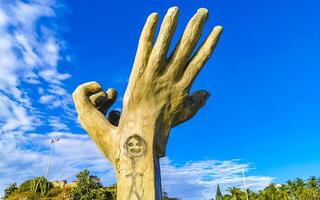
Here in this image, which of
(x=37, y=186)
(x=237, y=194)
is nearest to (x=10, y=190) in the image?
(x=37, y=186)

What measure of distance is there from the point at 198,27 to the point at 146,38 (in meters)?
0.85

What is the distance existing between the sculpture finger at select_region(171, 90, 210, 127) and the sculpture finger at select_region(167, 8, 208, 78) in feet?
1.83

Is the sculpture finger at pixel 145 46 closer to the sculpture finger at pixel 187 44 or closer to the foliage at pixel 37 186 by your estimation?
the sculpture finger at pixel 187 44

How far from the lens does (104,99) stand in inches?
232

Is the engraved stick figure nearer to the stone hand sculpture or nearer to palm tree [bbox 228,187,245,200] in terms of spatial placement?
the stone hand sculpture

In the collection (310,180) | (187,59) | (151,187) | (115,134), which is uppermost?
(310,180)

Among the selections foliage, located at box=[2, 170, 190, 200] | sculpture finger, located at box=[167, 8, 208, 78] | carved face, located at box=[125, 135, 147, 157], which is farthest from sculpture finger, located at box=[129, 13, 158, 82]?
foliage, located at box=[2, 170, 190, 200]

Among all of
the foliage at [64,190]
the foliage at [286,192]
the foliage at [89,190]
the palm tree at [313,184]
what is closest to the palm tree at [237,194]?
the foliage at [286,192]

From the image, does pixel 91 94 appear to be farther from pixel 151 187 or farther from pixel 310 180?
pixel 310 180

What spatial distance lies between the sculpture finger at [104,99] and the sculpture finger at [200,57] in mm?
1349

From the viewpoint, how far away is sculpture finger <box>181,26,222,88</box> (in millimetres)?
5539

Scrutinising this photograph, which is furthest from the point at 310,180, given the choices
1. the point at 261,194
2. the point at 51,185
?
the point at 51,185

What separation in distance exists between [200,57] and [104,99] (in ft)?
5.72

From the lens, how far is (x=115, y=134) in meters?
5.37
